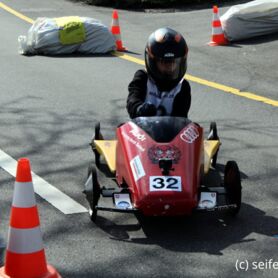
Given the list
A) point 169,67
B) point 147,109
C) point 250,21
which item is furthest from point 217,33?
point 147,109

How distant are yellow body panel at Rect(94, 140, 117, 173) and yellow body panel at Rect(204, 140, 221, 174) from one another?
850 mm

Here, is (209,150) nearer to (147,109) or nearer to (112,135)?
(147,109)

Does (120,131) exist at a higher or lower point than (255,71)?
higher

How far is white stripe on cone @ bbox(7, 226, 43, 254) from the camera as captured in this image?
5363 mm

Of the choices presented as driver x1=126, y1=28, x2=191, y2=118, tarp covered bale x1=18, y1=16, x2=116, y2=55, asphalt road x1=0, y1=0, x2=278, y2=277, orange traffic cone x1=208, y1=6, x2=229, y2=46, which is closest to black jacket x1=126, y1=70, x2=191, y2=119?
driver x1=126, y1=28, x2=191, y2=118

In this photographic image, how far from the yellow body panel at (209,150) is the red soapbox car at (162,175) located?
271 mm

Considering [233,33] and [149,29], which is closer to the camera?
[233,33]

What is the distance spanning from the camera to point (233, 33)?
14.6m

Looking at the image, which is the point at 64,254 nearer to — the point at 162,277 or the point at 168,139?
the point at 162,277

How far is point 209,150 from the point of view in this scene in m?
7.77

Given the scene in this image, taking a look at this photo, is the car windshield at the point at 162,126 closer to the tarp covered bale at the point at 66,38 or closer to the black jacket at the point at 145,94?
the black jacket at the point at 145,94

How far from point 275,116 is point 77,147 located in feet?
8.94

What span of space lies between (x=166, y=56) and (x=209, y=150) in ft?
3.58

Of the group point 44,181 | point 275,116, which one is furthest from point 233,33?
point 44,181
